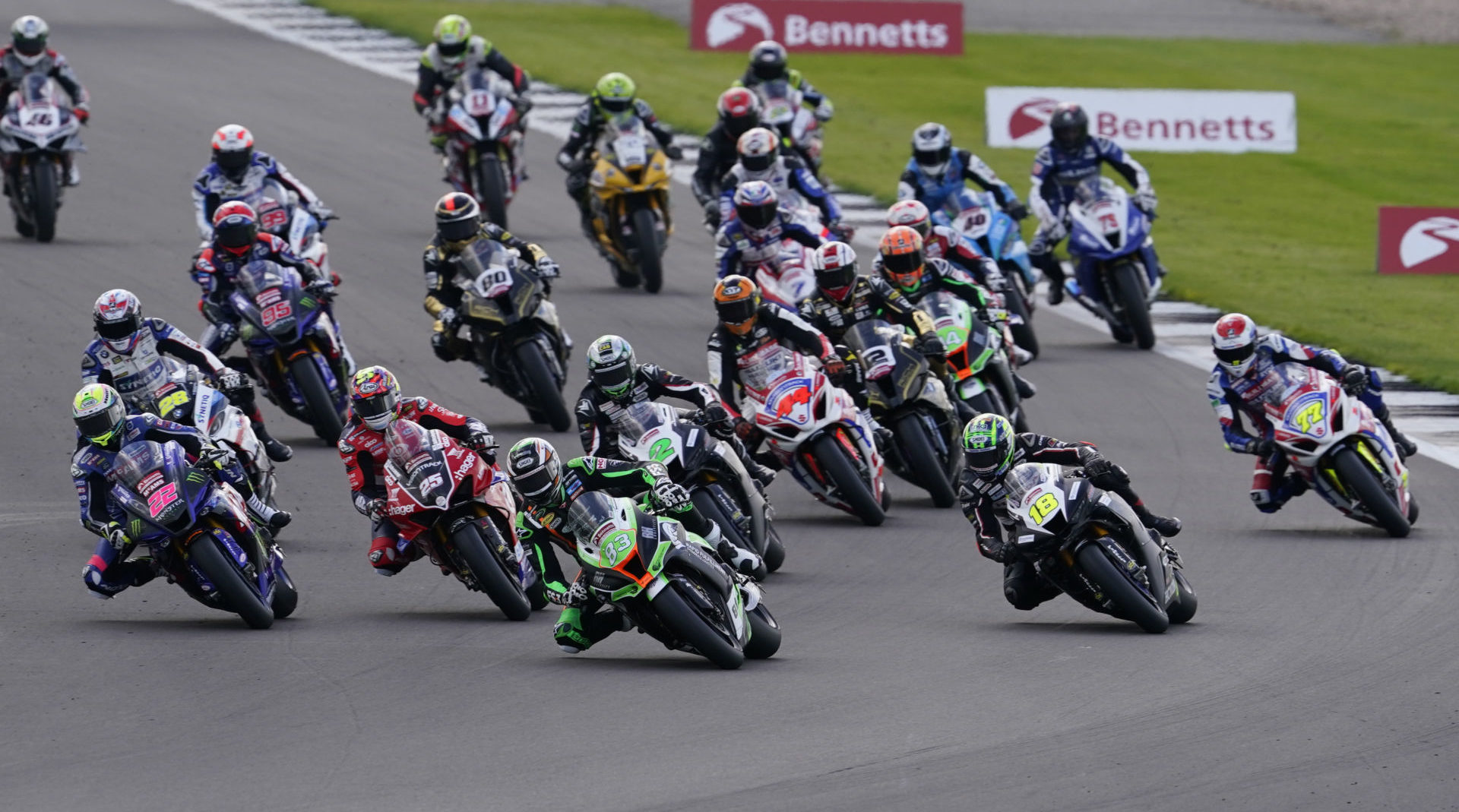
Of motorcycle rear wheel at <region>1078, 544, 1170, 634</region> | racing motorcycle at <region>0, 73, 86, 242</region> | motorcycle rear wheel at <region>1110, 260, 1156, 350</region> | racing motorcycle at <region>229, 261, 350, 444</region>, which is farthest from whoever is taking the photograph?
racing motorcycle at <region>0, 73, 86, 242</region>

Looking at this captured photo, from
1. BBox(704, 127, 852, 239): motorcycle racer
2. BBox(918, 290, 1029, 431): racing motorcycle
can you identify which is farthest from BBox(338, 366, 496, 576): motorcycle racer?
BBox(704, 127, 852, 239): motorcycle racer

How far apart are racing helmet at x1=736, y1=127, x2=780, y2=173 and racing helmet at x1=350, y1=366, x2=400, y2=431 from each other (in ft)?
26.3

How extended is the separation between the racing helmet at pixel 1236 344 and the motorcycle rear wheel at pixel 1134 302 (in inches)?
248

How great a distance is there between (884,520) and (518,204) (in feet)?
45.4

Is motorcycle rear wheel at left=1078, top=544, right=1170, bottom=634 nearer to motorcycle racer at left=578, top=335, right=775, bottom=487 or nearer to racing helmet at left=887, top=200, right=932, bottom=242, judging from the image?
motorcycle racer at left=578, top=335, right=775, bottom=487

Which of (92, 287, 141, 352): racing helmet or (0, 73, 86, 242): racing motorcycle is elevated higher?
(92, 287, 141, 352): racing helmet

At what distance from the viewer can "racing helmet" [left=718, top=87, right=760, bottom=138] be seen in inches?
953

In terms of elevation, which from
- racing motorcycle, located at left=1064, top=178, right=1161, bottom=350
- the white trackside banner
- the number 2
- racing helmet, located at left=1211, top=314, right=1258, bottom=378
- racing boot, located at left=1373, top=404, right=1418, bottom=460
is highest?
the number 2

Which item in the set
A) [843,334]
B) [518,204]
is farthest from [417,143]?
[843,334]

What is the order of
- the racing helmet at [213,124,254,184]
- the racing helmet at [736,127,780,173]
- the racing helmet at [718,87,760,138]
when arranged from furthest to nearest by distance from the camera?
the racing helmet at [718,87,760,138], the racing helmet at [736,127,780,173], the racing helmet at [213,124,254,184]

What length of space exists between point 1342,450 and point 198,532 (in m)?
7.47

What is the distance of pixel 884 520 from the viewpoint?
17.3 metres

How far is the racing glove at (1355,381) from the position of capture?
16.5 m

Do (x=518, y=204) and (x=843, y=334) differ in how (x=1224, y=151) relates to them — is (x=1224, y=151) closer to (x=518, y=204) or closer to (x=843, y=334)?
(x=518, y=204)
